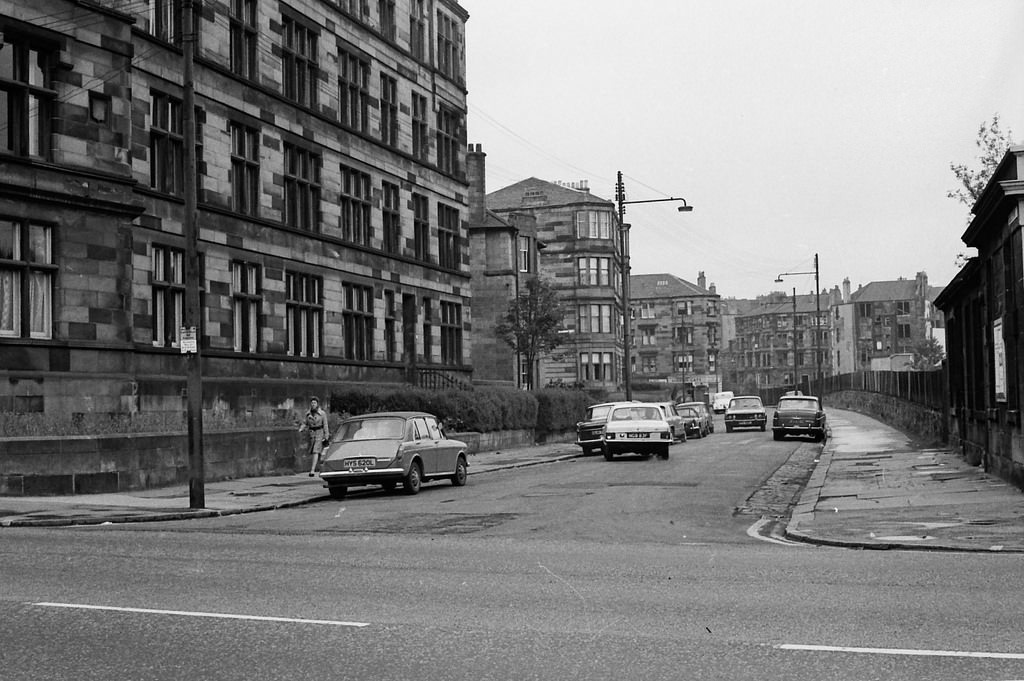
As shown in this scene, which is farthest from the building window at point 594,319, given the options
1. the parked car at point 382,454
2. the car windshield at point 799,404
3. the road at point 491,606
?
the road at point 491,606

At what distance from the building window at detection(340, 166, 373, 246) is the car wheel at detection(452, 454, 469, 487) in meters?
15.3

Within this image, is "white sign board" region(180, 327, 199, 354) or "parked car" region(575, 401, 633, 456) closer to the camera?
"white sign board" region(180, 327, 199, 354)

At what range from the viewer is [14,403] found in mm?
23219

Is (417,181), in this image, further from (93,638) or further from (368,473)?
(93,638)

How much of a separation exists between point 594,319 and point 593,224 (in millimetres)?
7539

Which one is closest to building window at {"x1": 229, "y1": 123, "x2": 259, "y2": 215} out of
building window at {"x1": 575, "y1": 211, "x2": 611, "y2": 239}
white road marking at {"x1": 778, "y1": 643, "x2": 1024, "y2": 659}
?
white road marking at {"x1": 778, "y1": 643, "x2": 1024, "y2": 659}

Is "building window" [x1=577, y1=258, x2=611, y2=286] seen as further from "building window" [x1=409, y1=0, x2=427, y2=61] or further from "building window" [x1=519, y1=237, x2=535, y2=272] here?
"building window" [x1=409, y1=0, x2=427, y2=61]

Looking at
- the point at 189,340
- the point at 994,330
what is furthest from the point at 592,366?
the point at 189,340

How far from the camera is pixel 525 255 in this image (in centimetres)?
7406

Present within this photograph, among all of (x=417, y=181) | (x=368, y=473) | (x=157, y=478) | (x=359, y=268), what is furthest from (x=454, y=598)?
(x=417, y=181)

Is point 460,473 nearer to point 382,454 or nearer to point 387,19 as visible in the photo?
point 382,454

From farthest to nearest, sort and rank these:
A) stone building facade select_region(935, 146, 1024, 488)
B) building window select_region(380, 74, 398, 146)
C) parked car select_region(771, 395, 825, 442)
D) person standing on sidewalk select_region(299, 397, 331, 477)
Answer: parked car select_region(771, 395, 825, 442) → building window select_region(380, 74, 398, 146) → person standing on sidewalk select_region(299, 397, 331, 477) → stone building facade select_region(935, 146, 1024, 488)

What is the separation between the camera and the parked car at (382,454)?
23188 mm

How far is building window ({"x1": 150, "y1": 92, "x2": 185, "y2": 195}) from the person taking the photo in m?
30.0
